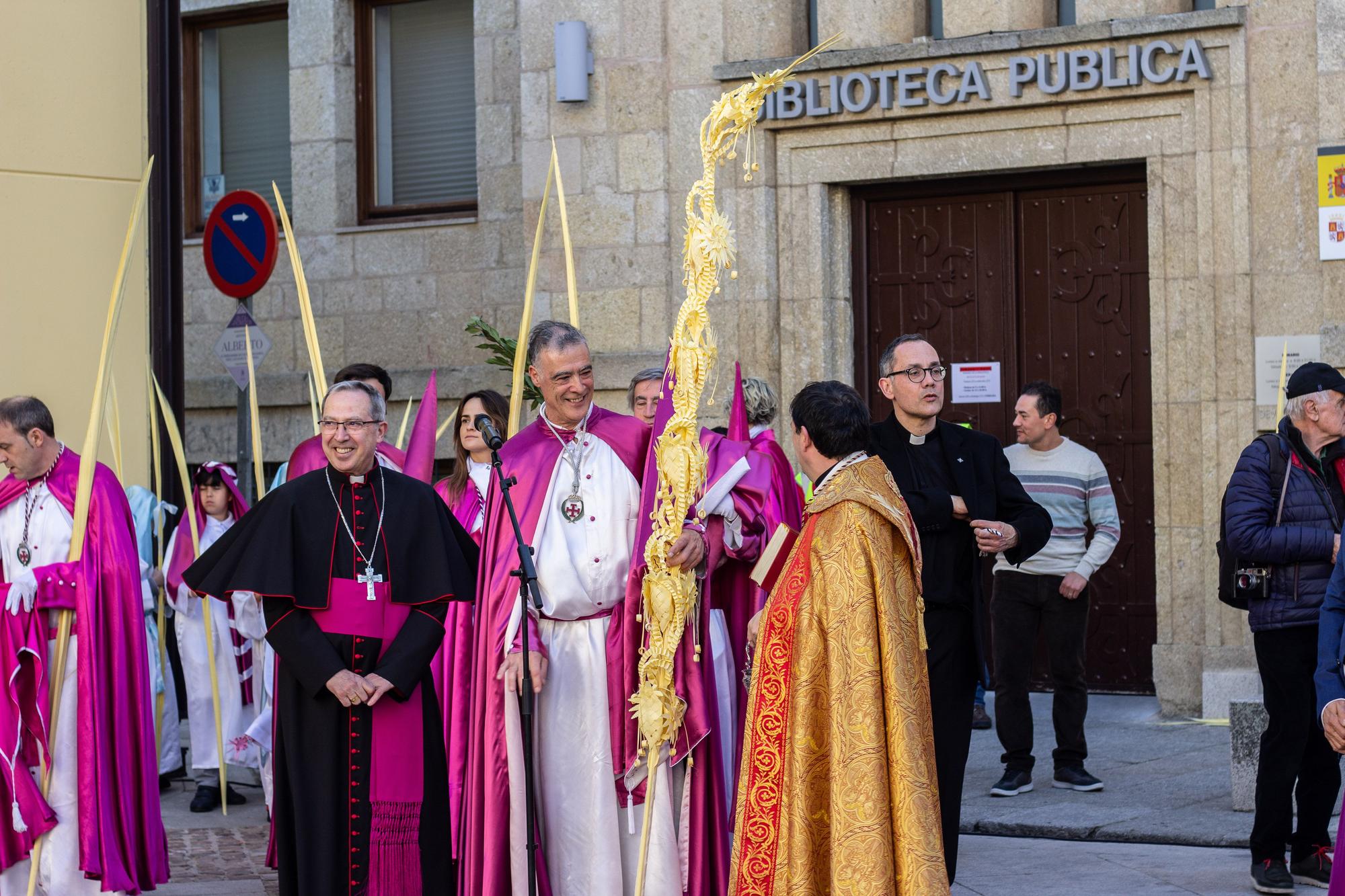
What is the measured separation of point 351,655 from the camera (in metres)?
5.91

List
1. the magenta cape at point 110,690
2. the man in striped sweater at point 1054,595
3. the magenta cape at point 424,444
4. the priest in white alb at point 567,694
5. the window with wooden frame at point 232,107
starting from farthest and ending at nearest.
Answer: the window with wooden frame at point 232,107
the man in striped sweater at point 1054,595
the magenta cape at point 424,444
the magenta cape at point 110,690
the priest in white alb at point 567,694

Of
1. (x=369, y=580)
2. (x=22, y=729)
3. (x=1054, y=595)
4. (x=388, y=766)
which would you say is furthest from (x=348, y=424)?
(x=1054, y=595)

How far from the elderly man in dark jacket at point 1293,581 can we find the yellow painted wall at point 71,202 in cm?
661

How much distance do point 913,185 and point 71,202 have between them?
16.3 feet

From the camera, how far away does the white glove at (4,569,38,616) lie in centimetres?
693

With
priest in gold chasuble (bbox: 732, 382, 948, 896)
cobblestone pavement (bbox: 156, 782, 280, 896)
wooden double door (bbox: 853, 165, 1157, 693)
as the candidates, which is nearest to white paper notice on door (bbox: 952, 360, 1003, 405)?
wooden double door (bbox: 853, 165, 1157, 693)

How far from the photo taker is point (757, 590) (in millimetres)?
6668

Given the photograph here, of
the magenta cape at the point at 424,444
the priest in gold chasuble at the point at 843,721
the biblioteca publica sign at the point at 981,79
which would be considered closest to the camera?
the priest in gold chasuble at the point at 843,721

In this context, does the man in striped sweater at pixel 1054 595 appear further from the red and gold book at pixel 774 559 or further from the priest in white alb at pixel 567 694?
the red and gold book at pixel 774 559

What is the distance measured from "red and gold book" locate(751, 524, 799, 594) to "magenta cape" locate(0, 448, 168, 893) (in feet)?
9.09

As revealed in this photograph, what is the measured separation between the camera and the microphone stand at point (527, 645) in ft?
18.5

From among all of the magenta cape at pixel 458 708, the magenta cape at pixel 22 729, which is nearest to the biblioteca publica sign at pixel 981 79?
the magenta cape at pixel 458 708

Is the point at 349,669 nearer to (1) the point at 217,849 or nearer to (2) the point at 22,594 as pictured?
(2) the point at 22,594

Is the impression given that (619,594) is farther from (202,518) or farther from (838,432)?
(202,518)
